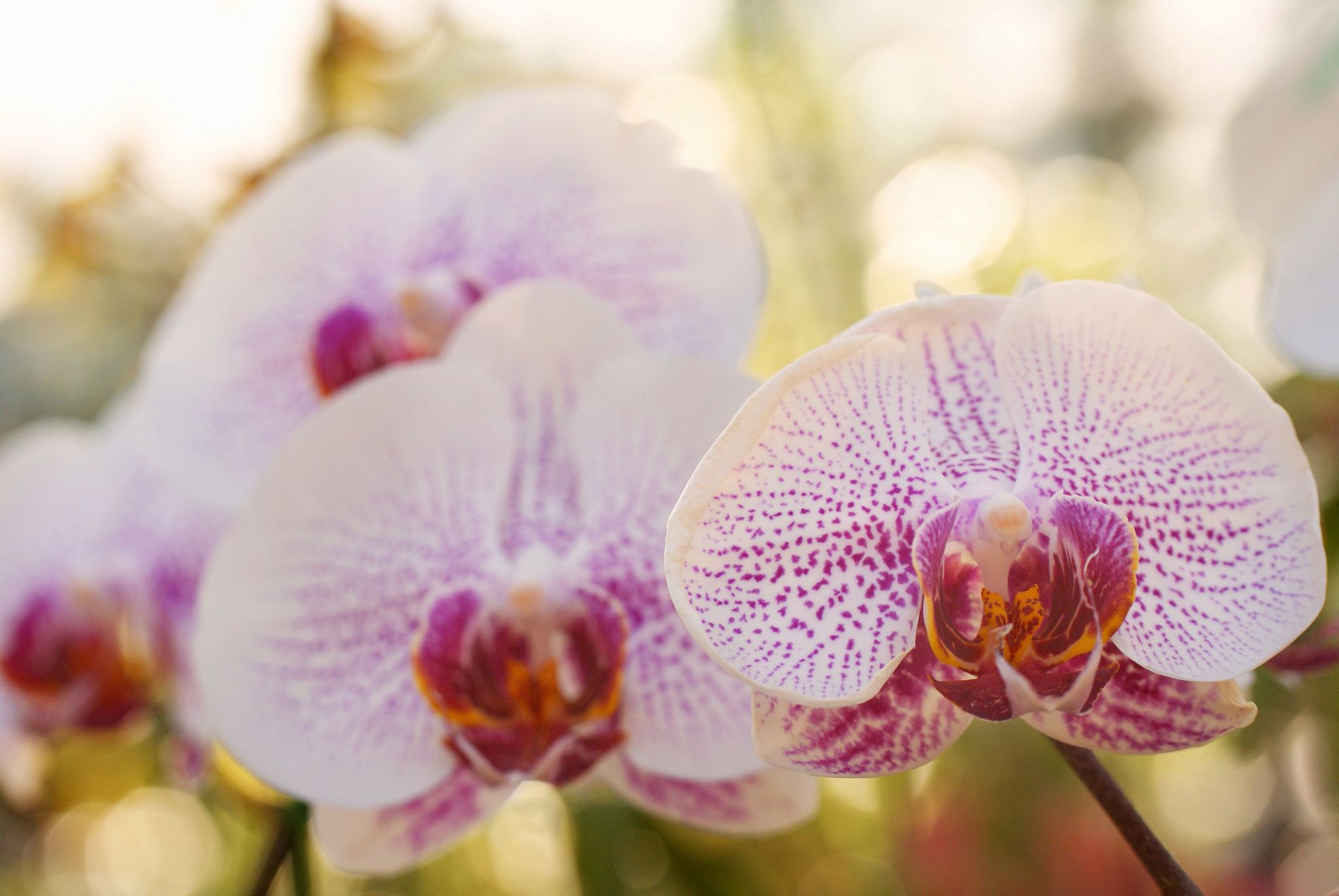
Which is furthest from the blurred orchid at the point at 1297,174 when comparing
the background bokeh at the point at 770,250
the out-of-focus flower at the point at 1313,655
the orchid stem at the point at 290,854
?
the orchid stem at the point at 290,854

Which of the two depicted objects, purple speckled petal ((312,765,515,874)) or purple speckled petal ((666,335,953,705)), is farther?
purple speckled petal ((312,765,515,874))

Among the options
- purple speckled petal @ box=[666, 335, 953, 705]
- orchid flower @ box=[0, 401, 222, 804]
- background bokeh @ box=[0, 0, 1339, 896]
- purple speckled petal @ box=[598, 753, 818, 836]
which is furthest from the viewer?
background bokeh @ box=[0, 0, 1339, 896]

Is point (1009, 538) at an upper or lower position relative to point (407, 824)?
upper

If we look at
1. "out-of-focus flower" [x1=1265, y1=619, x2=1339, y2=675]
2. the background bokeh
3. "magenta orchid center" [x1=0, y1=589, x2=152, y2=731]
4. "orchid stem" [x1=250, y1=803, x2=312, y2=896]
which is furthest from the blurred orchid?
"magenta orchid center" [x1=0, y1=589, x2=152, y2=731]

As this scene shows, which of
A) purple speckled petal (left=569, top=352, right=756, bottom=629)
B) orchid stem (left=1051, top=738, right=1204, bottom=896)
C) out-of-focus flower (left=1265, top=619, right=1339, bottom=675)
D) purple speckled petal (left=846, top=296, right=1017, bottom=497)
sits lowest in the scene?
orchid stem (left=1051, top=738, right=1204, bottom=896)

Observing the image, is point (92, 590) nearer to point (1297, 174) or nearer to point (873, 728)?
point (873, 728)

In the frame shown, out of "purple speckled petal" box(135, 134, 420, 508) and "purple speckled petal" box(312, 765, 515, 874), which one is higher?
"purple speckled petal" box(135, 134, 420, 508)

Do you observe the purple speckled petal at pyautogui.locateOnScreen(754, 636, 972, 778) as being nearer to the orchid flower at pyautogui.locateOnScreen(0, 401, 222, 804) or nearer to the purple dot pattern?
the purple dot pattern

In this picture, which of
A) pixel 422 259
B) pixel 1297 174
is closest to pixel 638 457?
pixel 422 259

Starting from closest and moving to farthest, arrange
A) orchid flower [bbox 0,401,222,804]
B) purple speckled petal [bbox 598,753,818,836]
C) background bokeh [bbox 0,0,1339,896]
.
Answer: purple speckled petal [bbox 598,753,818,836] → orchid flower [bbox 0,401,222,804] → background bokeh [bbox 0,0,1339,896]
